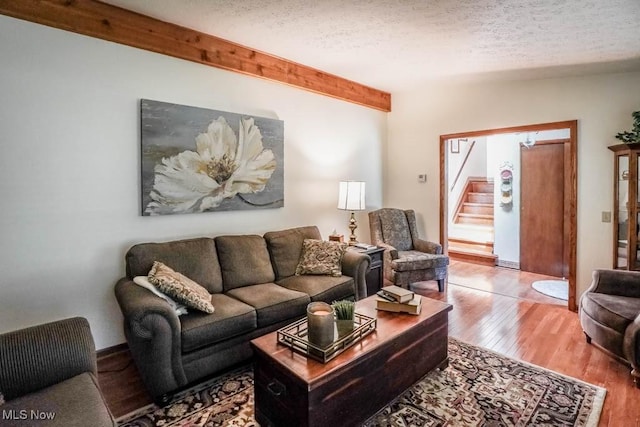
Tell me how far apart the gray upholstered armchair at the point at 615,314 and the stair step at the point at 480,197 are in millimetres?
4438

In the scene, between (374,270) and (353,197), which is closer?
(374,270)

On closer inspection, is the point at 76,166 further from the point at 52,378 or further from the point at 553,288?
the point at 553,288

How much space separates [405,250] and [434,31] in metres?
2.67

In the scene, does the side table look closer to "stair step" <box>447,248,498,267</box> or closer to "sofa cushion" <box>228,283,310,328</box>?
"sofa cushion" <box>228,283,310,328</box>

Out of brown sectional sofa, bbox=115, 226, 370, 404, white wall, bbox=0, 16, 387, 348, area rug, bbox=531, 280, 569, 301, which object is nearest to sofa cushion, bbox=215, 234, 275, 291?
brown sectional sofa, bbox=115, 226, 370, 404

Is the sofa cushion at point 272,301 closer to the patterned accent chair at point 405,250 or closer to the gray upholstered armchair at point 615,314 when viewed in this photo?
the patterned accent chair at point 405,250

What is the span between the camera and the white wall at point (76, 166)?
226cm

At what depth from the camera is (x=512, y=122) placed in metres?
4.00

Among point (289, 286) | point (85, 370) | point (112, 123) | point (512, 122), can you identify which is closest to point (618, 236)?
point (512, 122)

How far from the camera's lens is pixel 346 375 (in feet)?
5.57

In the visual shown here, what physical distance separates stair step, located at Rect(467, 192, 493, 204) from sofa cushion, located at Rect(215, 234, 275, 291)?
568cm

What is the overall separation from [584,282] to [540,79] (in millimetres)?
2270

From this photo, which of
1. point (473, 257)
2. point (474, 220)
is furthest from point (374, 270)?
point (474, 220)

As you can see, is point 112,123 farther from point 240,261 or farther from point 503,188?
point 503,188
